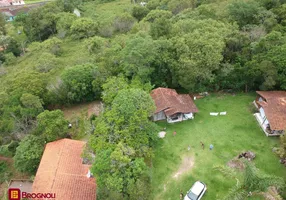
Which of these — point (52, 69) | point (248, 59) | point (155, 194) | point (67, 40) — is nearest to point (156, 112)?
point (155, 194)

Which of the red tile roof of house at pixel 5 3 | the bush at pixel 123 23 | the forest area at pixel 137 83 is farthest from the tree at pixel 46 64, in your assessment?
the red tile roof of house at pixel 5 3

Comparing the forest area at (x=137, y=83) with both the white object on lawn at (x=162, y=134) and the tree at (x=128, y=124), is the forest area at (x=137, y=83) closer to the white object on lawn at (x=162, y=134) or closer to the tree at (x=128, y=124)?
the tree at (x=128, y=124)

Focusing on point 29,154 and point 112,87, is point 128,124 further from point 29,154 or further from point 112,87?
point 29,154

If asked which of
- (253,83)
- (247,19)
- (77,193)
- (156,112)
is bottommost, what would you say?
(77,193)

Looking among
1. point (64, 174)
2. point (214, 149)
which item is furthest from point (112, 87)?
point (214, 149)

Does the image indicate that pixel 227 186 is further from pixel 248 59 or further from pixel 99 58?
pixel 99 58

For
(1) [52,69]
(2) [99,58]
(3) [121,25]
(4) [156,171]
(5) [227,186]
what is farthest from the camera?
→ (3) [121,25]

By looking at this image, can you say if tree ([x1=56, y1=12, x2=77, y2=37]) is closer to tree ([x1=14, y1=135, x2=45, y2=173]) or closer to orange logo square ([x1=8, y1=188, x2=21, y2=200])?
tree ([x1=14, y1=135, x2=45, y2=173])
